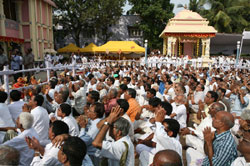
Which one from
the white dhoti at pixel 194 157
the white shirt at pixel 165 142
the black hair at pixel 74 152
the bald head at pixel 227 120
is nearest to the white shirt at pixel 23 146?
the black hair at pixel 74 152

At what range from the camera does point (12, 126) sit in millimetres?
3811

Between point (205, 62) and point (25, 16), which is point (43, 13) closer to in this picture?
point (25, 16)

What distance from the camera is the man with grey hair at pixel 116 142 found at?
102 inches

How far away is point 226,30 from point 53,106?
29023mm

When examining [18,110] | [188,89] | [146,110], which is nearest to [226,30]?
[188,89]

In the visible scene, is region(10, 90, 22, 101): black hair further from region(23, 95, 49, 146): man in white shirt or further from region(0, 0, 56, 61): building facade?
region(0, 0, 56, 61): building facade

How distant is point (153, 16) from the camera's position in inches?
1214

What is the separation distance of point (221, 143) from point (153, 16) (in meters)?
30.0

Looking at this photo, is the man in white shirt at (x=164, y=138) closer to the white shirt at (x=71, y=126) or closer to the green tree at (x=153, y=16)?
the white shirt at (x=71, y=126)

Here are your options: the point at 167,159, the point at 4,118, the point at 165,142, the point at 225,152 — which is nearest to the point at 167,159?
the point at 167,159

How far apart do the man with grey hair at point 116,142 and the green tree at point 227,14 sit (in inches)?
1111

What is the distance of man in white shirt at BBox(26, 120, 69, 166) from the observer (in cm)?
242

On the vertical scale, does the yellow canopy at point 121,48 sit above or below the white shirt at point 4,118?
above

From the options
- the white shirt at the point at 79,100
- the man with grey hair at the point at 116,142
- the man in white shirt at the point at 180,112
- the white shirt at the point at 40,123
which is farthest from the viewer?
the white shirt at the point at 79,100
